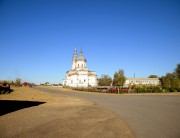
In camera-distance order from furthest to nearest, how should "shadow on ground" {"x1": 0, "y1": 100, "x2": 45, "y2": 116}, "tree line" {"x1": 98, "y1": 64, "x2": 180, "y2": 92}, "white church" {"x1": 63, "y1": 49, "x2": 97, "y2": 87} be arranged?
"white church" {"x1": 63, "y1": 49, "x2": 97, "y2": 87} → "tree line" {"x1": 98, "y1": 64, "x2": 180, "y2": 92} → "shadow on ground" {"x1": 0, "y1": 100, "x2": 45, "y2": 116}

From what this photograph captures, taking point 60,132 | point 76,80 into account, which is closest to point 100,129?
point 60,132

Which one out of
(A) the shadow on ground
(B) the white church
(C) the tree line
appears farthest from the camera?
(B) the white church

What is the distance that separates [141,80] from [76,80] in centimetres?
6172

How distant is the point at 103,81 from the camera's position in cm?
9550

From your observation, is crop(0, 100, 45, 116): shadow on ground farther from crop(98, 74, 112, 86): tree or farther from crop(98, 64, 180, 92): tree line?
crop(98, 74, 112, 86): tree

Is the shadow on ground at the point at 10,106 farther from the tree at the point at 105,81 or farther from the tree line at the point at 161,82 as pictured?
the tree at the point at 105,81

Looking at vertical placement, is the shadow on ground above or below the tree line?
below

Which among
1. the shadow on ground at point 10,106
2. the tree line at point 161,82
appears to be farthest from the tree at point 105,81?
the shadow on ground at point 10,106

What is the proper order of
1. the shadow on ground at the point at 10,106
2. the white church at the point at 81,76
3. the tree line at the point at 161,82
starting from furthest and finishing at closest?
the white church at the point at 81,76
the tree line at the point at 161,82
the shadow on ground at the point at 10,106

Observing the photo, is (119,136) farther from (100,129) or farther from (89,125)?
(89,125)

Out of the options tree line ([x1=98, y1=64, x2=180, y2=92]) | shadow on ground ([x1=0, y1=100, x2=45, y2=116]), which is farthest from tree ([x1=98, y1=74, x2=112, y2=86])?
shadow on ground ([x1=0, y1=100, x2=45, y2=116])

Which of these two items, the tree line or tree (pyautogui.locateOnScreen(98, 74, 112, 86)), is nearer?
the tree line

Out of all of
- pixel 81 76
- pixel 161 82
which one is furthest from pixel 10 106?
pixel 81 76

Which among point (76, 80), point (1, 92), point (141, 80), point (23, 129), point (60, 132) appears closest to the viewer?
point (60, 132)
